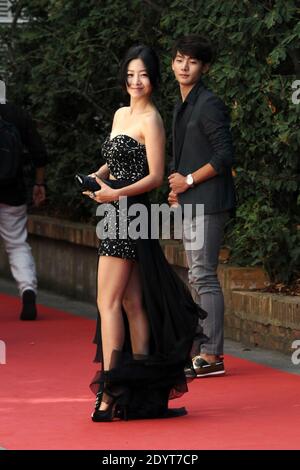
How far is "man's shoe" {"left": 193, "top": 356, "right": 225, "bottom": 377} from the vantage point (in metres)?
9.99

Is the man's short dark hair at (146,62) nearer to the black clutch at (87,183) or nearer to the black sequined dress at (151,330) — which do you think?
the black sequined dress at (151,330)

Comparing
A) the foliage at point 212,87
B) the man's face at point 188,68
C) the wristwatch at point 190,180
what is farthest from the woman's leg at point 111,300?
the foliage at point 212,87

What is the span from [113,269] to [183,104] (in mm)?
1862

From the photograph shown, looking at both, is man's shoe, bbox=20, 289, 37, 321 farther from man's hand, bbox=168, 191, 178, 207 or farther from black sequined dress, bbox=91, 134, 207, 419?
black sequined dress, bbox=91, 134, 207, 419

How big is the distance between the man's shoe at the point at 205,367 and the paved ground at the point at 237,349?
472 mm

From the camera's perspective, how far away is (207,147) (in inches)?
391

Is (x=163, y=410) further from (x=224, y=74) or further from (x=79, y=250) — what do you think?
(x=79, y=250)

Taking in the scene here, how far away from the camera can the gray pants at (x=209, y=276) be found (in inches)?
393

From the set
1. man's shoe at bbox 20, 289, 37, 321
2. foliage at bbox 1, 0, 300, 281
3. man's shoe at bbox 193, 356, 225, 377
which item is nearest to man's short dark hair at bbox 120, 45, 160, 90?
man's shoe at bbox 193, 356, 225, 377

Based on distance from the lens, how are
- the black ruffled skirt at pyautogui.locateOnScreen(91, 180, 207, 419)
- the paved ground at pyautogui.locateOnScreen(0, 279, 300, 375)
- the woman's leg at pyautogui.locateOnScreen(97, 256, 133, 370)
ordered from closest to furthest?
the black ruffled skirt at pyautogui.locateOnScreen(91, 180, 207, 419) < the woman's leg at pyautogui.locateOnScreen(97, 256, 133, 370) < the paved ground at pyautogui.locateOnScreen(0, 279, 300, 375)

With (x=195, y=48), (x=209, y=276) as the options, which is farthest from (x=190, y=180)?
(x=195, y=48)

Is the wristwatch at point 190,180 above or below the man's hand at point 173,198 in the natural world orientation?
above

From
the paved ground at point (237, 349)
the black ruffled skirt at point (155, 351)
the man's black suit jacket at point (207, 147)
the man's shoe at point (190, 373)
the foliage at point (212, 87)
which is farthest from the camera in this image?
the foliage at point (212, 87)

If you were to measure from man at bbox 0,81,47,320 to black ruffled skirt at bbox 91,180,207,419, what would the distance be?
13.2 ft
